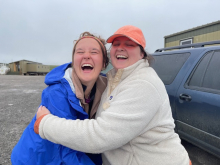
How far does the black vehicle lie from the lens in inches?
90.7

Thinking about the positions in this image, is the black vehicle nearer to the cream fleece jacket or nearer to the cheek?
the cream fleece jacket

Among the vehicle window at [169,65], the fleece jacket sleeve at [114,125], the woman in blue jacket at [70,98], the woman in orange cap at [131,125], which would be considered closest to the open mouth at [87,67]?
the woman in blue jacket at [70,98]

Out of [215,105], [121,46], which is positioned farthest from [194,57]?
[121,46]

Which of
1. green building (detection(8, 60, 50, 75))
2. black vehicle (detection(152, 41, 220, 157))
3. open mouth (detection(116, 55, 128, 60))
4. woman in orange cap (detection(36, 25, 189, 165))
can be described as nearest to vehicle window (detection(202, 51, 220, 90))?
black vehicle (detection(152, 41, 220, 157))

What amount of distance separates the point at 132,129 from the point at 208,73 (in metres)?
2.02

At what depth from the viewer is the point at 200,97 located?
245 centimetres

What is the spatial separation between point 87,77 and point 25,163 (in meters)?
0.76

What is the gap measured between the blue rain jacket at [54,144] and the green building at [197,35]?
31.2ft

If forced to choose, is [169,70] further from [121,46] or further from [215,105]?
[121,46]

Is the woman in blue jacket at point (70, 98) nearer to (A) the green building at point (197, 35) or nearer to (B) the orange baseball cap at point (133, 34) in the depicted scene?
(B) the orange baseball cap at point (133, 34)

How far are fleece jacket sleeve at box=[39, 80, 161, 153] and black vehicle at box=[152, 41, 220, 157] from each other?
1.59 m

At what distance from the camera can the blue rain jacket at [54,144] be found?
1.20m

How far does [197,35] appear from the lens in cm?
996

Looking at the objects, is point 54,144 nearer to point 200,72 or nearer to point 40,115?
point 40,115
